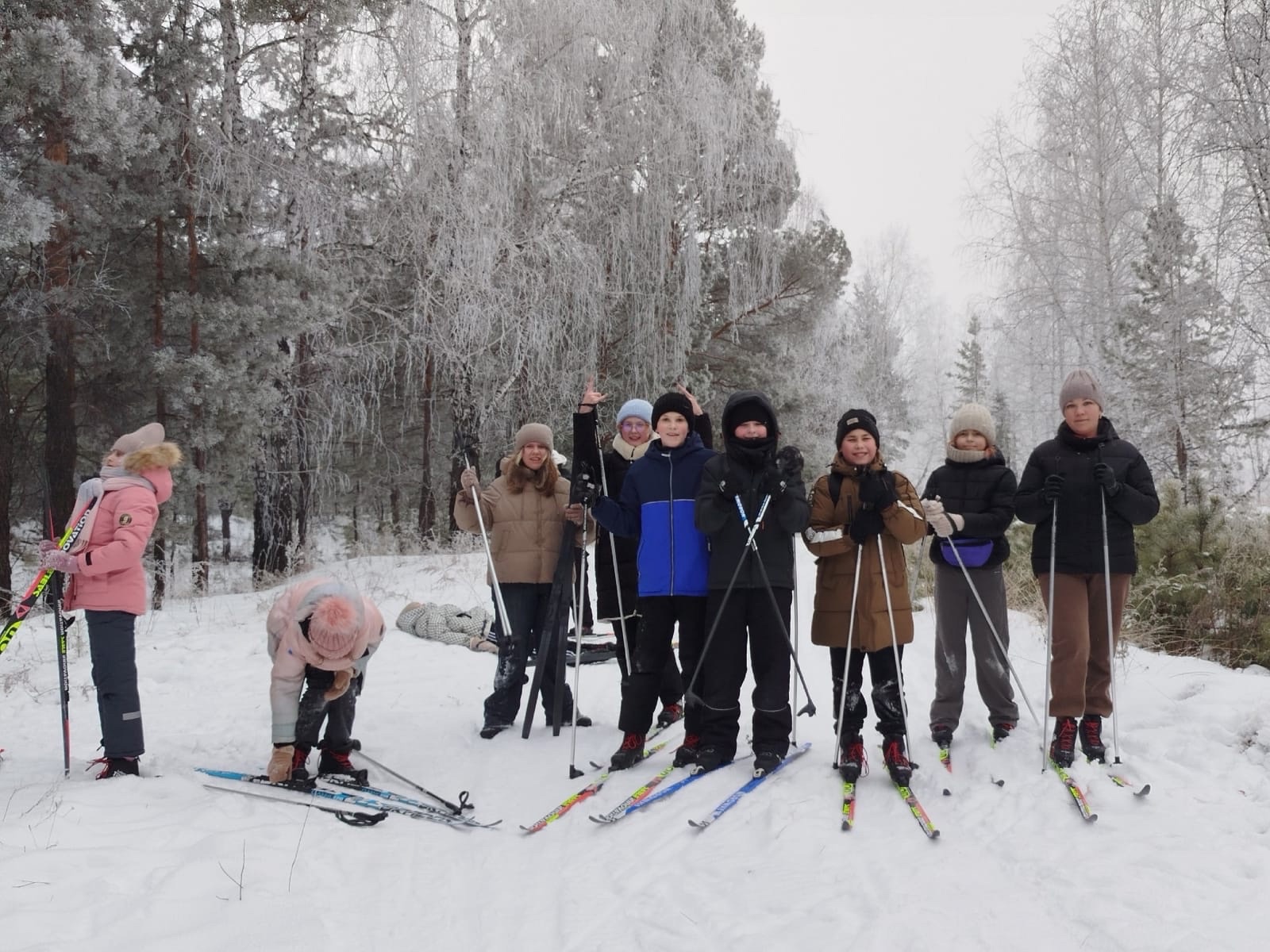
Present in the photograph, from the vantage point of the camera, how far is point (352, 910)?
2971mm

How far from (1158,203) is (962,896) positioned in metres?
12.8

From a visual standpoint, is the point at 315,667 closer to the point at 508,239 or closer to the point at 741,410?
the point at 741,410

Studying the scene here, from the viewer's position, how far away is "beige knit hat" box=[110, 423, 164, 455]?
4.44 meters

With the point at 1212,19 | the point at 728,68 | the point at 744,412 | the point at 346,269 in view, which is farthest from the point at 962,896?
the point at 728,68

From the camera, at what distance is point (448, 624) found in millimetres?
7688

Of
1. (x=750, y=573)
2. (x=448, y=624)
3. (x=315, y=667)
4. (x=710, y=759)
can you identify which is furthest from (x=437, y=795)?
(x=448, y=624)

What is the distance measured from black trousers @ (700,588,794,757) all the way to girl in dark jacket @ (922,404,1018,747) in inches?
31.7

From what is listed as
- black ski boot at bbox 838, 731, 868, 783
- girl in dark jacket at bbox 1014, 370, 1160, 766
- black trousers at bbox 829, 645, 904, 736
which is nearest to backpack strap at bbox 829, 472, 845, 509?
black trousers at bbox 829, 645, 904, 736

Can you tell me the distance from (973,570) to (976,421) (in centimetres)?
75

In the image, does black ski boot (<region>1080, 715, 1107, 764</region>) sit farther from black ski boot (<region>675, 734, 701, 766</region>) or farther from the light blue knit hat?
the light blue knit hat

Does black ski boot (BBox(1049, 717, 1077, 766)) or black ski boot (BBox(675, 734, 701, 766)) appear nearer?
black ski boot (BBox(1049, 717, 1077, 766))

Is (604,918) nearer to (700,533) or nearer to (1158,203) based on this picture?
(700,533)

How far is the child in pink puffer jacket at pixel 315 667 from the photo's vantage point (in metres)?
3.95

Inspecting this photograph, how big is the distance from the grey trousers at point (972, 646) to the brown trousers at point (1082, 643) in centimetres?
24
